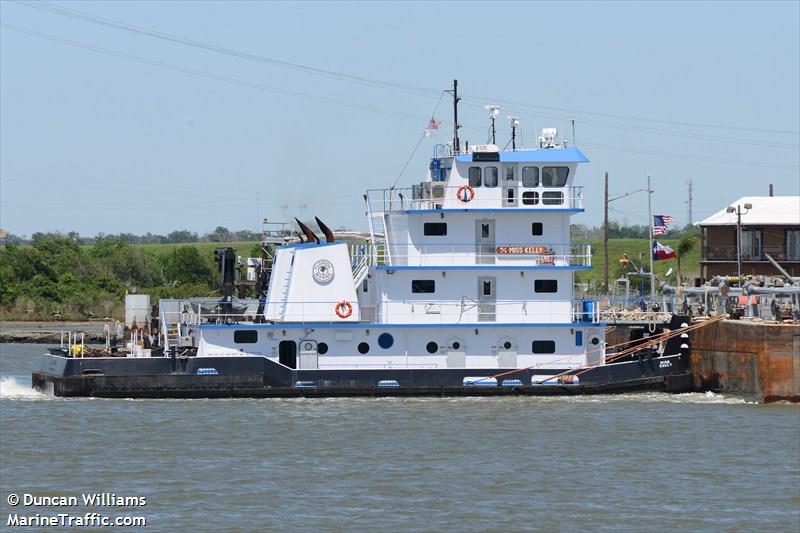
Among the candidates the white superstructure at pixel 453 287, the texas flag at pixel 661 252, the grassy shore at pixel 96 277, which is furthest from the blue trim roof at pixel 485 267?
the grassy shore at pixel 96 277

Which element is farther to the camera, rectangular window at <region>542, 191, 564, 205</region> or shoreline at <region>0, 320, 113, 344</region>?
shoreline at <region>0, 320, 113, 344</region>

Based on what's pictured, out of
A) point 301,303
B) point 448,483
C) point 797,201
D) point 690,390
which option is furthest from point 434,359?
point 797,201

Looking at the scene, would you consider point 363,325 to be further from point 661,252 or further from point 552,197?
point 661,252

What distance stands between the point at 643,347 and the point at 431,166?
7.95 meters

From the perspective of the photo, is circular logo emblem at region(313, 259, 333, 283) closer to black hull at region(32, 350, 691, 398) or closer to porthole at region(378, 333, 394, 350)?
porthole at region(378, 333, 394, 350)

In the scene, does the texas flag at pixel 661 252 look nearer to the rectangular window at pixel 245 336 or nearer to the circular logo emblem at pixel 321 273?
the circular logo emblem at pixel 321 273

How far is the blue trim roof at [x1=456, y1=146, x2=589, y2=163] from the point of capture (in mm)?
36750

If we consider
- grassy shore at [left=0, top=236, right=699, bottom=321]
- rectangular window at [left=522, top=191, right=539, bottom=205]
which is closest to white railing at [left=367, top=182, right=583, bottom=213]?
rectangular window at [left=522, top=191, right=539, bottom=205]

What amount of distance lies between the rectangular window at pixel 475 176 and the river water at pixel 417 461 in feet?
19.9

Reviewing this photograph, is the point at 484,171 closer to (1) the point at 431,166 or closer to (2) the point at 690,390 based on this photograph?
(1) the point at 431,166

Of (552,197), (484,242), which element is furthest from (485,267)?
(552,197)

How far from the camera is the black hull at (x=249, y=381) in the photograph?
35656 mm

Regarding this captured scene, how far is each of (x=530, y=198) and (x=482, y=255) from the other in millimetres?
2117

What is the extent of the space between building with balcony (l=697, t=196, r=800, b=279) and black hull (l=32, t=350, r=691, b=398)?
2430cm
